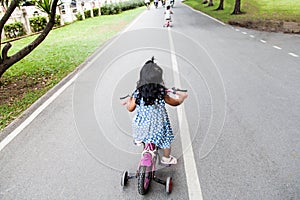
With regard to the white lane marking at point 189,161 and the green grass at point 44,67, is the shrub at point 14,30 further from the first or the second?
the white lane marking at point 189,161

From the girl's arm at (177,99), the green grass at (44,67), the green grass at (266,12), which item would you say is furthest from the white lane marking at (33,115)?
the green grass at (266,12)

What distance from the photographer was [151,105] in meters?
2.84

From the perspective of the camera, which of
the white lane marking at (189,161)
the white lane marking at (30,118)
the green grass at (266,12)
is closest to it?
the white lane marking at (189,161)

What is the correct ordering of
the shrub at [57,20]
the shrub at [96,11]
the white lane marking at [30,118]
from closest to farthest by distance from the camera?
the white lane marking at [30,118] < the shrub at [57,20] < the shrub at [96,11]

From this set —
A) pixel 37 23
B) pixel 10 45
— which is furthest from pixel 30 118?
pixel 37 23

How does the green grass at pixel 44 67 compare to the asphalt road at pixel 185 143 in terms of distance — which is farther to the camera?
the green grass at pixel 44 67

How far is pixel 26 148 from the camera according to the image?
4.07 metres

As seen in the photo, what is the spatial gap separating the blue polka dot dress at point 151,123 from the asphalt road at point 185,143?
23.6 inches

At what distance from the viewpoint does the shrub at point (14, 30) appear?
15883 millimetres

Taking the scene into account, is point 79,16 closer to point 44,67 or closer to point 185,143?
point 44,67

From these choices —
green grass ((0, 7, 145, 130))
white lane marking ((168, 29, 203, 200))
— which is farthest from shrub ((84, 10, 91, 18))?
white lane marking ((168, 29, 203, 200))

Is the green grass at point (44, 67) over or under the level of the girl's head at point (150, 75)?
under

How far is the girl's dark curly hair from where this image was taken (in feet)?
8.81

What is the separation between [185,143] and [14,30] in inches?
625
